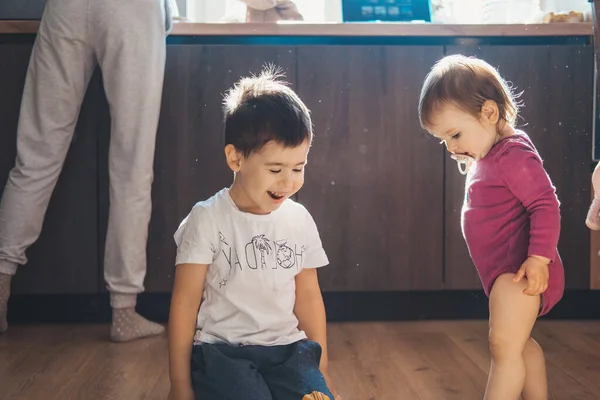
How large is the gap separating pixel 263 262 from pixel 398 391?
1.73 ft

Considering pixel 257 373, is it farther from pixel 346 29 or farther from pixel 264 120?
pixel 346 29

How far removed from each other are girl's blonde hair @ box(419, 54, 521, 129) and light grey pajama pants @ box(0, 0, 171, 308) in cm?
101

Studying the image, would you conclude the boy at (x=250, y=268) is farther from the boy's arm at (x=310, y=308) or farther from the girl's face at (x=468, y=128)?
the girl's face at (x=468, y=128)

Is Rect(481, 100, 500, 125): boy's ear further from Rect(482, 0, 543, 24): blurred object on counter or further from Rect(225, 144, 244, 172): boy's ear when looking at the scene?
Rect(482, 0, 543, 24): blurred object on counter

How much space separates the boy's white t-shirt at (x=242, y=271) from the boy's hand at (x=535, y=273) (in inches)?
15.5

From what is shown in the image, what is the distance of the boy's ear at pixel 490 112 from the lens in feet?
4.52

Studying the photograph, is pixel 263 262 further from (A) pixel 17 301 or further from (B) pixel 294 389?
(A) pixel 17 301

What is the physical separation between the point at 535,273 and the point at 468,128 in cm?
28

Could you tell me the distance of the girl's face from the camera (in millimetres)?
1382

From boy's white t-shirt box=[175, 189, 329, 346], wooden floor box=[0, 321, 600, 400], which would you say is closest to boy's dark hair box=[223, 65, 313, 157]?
boy's white t-shirt box=[175, 189, 329, 346]

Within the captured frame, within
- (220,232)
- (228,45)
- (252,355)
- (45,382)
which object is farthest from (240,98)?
(228,45)

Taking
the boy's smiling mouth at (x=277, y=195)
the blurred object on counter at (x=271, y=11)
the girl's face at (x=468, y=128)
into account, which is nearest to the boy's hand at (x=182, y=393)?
the boy's smiling mouth at (x=277, y=195)

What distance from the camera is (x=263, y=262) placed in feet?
4.36

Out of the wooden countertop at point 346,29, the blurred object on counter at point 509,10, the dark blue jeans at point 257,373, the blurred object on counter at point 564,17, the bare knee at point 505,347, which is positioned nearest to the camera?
the dark blue jeans at point 257,373
